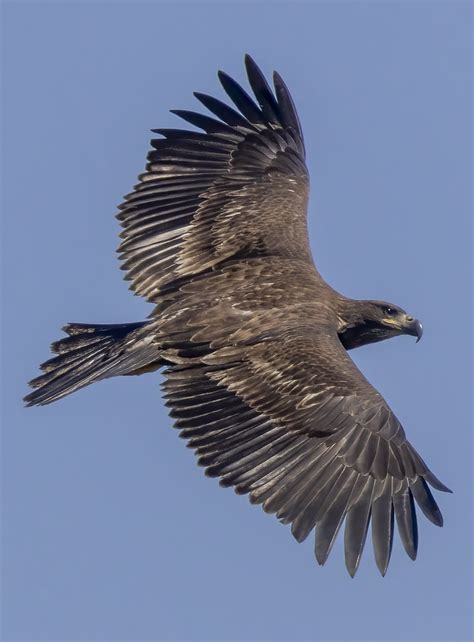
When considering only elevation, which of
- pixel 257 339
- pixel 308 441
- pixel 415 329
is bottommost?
pixel 308 441

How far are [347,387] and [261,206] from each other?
2719 millimetres

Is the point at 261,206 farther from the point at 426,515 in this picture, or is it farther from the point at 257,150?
the point at 426,515

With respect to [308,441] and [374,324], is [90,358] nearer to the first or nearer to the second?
[308,441]

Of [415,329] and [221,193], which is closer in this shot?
[415,329]

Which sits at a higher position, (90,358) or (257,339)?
(90,358)

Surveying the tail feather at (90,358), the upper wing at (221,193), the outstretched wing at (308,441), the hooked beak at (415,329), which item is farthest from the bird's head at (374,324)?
the tail feather at (90,358)

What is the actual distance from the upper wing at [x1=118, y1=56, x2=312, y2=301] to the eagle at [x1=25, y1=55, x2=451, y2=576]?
0.01 metres

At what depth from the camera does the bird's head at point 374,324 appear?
14008mm

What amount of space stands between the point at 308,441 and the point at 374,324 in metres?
2.30

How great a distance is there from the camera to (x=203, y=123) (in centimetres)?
1472

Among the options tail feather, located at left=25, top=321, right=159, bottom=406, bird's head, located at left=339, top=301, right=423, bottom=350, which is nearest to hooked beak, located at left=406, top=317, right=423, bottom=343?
bird's head, located at left=339, top=301, right=423, bottom=350

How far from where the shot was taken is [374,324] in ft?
46.4

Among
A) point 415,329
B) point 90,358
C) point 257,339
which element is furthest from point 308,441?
point 415,329

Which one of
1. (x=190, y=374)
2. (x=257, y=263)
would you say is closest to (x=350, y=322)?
(x=257, y=263)
